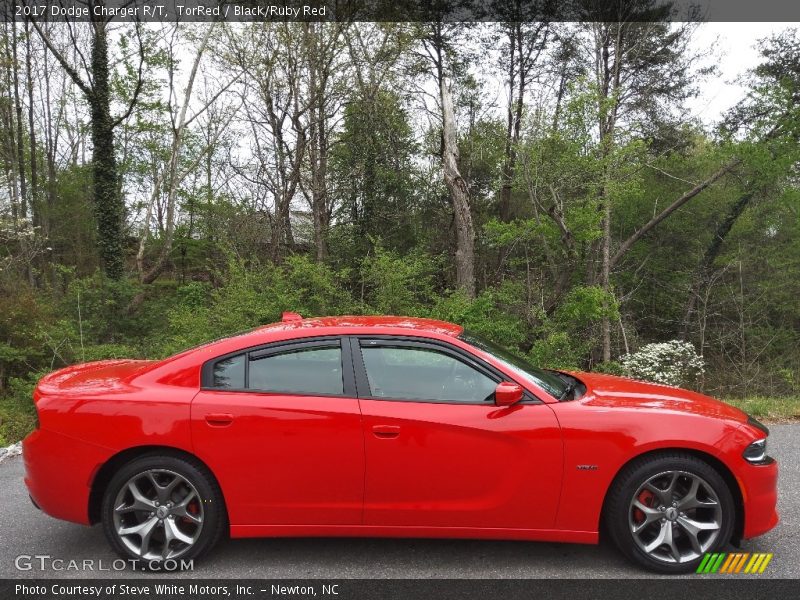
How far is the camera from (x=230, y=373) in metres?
3.24

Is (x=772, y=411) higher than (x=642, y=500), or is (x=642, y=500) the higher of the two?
(x=642, y=500)

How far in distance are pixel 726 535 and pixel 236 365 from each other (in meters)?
3.04

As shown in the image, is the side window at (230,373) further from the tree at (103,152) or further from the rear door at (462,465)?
the tree at (103,152)

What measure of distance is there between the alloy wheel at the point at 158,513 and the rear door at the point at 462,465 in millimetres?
1044

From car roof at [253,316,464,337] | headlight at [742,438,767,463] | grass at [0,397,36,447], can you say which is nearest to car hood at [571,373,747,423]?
headlight at [742,438,767,463]

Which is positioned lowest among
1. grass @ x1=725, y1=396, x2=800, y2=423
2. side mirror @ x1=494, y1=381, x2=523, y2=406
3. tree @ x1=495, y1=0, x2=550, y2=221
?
grass @ x1=725, y1=396, x2=800, y2=423

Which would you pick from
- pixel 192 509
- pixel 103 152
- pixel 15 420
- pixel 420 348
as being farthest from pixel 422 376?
pixel 103 152

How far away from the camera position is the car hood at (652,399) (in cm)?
316

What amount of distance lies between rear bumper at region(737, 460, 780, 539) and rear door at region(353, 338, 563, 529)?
107 cm

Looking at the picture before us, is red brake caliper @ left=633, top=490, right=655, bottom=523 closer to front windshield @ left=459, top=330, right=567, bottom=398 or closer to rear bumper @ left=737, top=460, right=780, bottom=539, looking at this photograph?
rear bumper @ left=737, top=460, right=780, bottom=539

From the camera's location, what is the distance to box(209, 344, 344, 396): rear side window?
10.5 feet

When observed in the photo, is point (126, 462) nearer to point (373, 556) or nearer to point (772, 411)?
point (373, 556)
